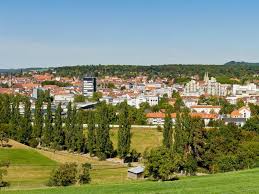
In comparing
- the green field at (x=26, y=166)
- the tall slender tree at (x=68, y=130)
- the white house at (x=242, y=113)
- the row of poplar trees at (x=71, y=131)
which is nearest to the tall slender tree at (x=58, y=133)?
the row of poplar trees at (x=71, y=131)

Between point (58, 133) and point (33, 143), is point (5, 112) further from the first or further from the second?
point (58, 133)

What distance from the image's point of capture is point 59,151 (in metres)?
78.2

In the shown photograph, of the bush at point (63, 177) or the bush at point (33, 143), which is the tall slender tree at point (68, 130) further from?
the bush at point (63, 177)

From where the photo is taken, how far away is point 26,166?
6141 cm

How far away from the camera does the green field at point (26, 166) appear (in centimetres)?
5224

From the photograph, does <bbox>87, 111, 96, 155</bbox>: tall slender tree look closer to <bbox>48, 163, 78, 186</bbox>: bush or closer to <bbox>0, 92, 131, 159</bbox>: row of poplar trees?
<bbox>0, 92, 131, 159</bbox>: row of poplar trees

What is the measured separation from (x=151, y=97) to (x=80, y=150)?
4459 inches

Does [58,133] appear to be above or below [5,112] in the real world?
below

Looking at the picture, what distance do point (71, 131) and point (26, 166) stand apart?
55.3 feet

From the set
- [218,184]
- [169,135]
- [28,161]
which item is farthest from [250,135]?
[218,184]

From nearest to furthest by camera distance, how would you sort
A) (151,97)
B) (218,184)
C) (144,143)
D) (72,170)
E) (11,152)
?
(218,184) < (72,170) < (11,152) < (144,143) < (151,97)

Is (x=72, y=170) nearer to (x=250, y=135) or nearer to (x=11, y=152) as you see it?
(x=11, y=152)

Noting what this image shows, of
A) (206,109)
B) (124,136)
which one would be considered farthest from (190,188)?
(206,109)

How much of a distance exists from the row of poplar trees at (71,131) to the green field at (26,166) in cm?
Result: 852
